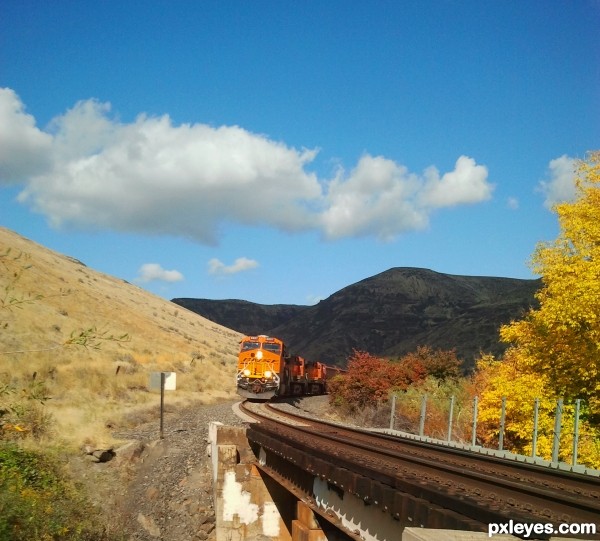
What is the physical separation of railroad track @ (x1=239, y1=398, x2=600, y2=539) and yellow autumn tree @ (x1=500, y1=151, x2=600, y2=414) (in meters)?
7.71

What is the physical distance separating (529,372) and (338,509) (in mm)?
15068

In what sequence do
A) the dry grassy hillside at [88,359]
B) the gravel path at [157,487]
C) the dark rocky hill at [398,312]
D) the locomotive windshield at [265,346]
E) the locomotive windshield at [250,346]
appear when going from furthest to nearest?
the dark rocky hill at [398,312] → the locomotive windshield at [250,346] → the locomotive windshield at [265,346] → the dry grassy hillside at [88,359] → the gravel path at [157,487]

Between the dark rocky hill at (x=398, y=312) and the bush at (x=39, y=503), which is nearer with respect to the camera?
the bush at (x=39, y=503)

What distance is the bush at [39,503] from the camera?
1146cm

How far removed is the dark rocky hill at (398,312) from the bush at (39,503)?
321 ft

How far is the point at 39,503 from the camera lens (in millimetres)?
12711

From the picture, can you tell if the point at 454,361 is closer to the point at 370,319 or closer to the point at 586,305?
the point at 586,305

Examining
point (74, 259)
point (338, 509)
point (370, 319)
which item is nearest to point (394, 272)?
point (370, 319)

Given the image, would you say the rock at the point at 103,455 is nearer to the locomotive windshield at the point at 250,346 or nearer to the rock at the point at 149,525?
the rock at the point at 149,525

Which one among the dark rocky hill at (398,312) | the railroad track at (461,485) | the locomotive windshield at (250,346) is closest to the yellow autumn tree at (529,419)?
the railroad track at (461,485)

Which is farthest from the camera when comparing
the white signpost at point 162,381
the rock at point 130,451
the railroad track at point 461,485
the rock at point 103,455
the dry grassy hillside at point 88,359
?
the dry grassy hillside at point 88,359

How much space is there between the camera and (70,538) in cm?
1236

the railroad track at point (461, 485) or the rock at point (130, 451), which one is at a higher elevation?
the railroad track at point (461, 485)

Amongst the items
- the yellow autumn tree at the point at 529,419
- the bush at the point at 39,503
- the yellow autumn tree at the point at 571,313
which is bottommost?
the bush at the point at 39,503
